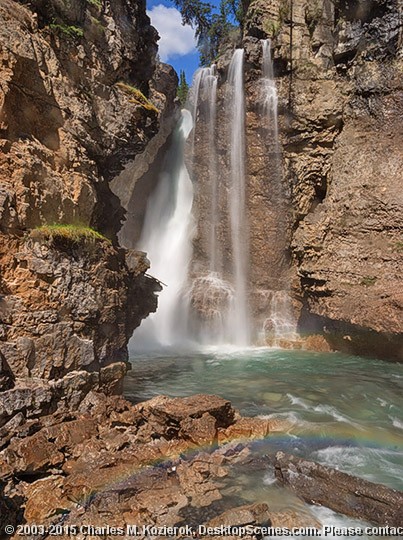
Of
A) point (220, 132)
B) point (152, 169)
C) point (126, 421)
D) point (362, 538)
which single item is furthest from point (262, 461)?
point (152, 169)

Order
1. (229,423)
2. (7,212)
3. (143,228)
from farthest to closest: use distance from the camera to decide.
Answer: (143,228) → (229,423) → (7,212)

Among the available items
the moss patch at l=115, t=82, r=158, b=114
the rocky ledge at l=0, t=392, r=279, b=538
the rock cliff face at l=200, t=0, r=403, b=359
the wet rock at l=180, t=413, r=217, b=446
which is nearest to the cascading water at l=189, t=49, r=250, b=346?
the rock cliff face at l=200, t=0, r=403, b=359

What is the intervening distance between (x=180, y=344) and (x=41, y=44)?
1495cm

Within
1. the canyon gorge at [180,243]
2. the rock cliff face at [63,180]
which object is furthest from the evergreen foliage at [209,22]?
the rock cliff face at [63,180]

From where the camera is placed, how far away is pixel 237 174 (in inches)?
883

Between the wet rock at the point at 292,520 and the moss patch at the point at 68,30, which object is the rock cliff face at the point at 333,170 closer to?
the wet rock at the point at 292,520

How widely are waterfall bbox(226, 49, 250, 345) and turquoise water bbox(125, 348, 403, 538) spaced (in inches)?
218

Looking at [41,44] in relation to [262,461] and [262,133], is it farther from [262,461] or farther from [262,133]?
[262,133]

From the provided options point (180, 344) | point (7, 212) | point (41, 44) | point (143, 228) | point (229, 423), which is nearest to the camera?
point (7, 212)

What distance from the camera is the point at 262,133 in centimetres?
2142

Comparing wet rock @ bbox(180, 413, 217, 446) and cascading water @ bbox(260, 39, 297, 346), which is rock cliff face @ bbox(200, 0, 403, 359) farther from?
wet rock @ bbox(180, 413, 217, 446)

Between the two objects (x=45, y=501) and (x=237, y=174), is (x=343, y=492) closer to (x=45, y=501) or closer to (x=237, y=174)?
(x=45, y=501)

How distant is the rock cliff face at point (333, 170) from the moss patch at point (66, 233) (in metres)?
11.8

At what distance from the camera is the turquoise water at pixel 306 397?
6.79 meters
